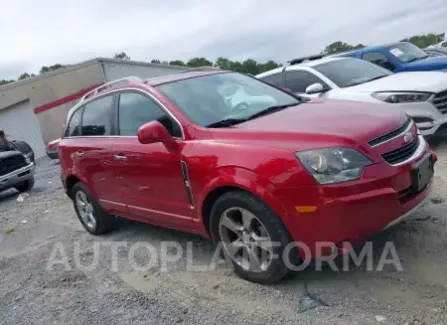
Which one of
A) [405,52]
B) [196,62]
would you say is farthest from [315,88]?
[196,62]

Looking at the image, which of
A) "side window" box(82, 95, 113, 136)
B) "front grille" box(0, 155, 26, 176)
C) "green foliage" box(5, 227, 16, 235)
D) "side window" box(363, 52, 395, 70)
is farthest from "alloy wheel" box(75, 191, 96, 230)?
"side window" box(363, 52, 395, 70)

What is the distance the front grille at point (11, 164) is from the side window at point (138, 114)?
268 inches

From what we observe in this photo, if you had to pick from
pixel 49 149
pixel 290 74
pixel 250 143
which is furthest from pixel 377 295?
pixel 49 149

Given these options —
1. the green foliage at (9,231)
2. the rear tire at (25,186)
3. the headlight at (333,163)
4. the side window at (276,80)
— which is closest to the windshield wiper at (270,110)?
the headlight at (333,163)

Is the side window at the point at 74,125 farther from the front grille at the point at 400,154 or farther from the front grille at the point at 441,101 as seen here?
the front grille at the point at 441,101

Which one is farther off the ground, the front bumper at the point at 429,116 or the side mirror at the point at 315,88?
the side mirror at the point at 315,88

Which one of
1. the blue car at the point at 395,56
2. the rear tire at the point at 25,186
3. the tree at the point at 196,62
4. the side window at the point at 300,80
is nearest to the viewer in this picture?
the side window at the point at 300,80

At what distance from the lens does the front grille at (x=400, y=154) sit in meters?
3.46

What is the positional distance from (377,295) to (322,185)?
0.89 m

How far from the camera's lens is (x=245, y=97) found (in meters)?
4.66

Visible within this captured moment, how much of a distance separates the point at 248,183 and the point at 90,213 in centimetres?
306

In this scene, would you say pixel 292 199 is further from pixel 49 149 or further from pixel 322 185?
pixel 49 149

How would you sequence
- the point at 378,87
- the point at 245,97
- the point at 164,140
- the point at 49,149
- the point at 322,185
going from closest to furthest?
the point at 322,185 < the point at 164,140 < the point at 245,97 < the point at 378,87 < the point at 49,149

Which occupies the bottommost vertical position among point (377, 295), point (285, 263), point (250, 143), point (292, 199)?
point (377, 295)
